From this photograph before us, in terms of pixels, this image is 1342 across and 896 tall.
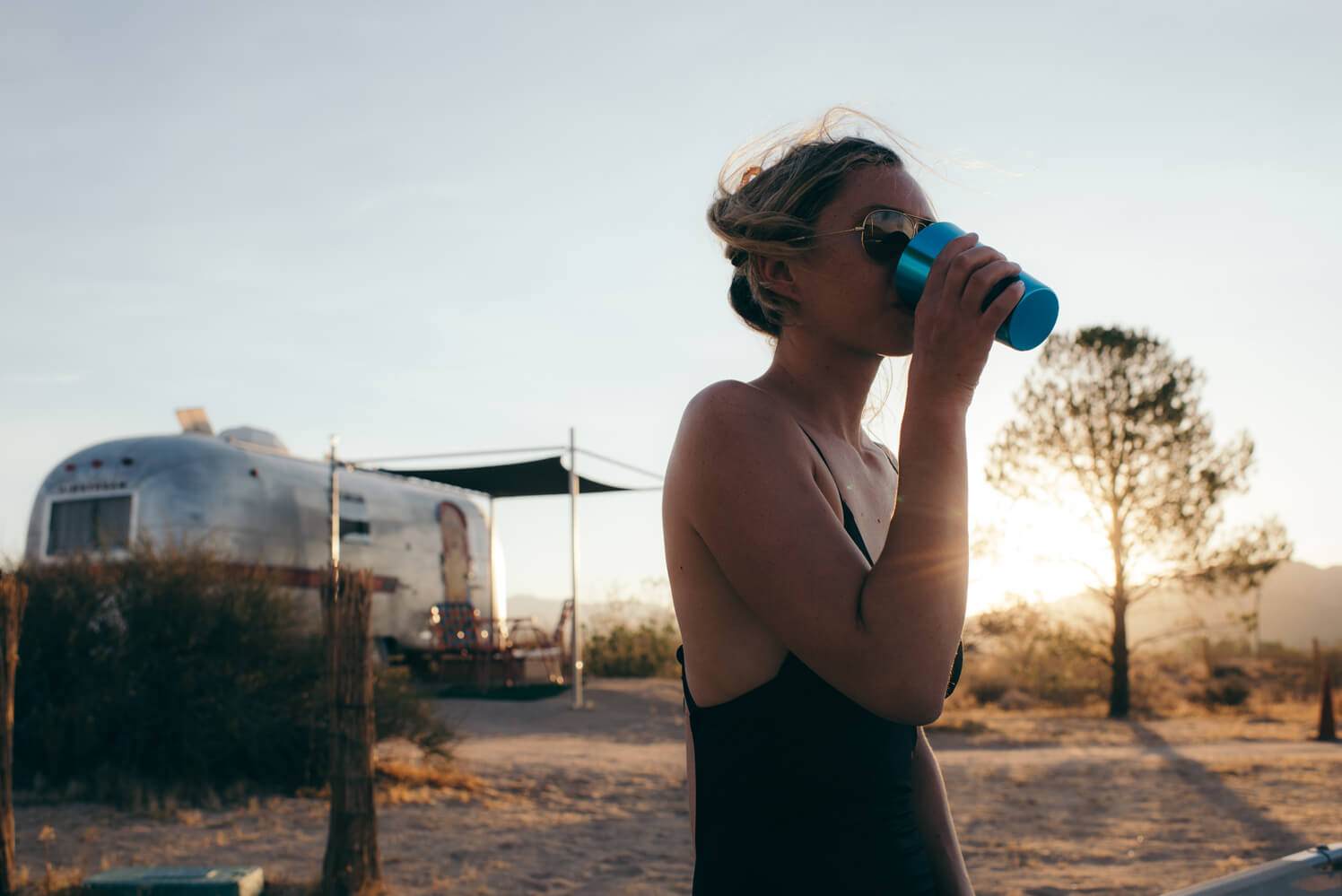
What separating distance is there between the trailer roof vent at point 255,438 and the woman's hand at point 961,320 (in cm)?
1180

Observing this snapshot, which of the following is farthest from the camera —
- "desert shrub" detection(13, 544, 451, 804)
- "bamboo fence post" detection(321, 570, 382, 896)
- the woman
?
"desert shrub" detection(13, 544, 451, 804)

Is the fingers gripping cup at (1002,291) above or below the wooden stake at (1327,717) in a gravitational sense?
above

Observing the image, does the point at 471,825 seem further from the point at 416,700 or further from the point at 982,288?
the point at 982,288

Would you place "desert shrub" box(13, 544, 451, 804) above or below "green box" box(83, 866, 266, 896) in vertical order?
above

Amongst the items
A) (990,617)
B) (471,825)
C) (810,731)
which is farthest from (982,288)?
(990,617)

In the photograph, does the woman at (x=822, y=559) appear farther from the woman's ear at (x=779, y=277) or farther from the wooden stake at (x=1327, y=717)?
the wooden stake at (x=1327, y=717)

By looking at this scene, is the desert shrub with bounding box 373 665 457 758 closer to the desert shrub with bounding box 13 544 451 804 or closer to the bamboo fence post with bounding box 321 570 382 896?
the desert shrub with bounding box 13 544 451 804

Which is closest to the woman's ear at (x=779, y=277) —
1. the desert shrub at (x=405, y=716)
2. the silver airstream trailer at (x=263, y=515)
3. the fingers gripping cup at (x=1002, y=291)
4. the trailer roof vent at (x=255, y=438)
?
the fingers gripping cup at (x=1002, y=291)

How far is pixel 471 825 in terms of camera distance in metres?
6.23

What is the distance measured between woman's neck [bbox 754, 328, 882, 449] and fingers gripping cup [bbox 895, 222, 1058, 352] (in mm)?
144

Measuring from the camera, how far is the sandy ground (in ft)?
16.8

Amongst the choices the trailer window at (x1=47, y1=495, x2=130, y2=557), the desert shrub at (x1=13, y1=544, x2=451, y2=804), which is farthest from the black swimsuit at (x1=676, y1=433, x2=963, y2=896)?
the trailer window at (x1=47, y1=495, x2=130, y2=557)

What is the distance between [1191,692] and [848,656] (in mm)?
19659

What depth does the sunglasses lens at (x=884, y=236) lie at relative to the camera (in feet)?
3.50
